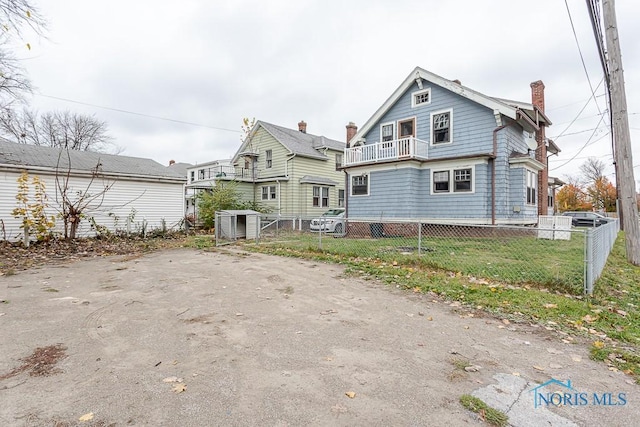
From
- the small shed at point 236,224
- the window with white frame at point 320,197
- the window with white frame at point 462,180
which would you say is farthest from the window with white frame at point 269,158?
the window with white frame at point 462,180

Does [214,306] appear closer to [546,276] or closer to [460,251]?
[546,276]

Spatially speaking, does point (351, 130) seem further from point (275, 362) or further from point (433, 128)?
point (275, 362)

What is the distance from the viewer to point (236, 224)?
1384cm

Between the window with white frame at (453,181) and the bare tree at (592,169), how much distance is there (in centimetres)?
5948

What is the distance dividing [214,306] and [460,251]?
24.9 feet

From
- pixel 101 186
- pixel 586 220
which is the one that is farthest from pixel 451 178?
pixel 586 220

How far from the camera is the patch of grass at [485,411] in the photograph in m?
2.22

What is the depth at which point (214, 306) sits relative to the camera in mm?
4902

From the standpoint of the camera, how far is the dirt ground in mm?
2299

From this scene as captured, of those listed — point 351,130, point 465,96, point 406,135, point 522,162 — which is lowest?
point 522,162

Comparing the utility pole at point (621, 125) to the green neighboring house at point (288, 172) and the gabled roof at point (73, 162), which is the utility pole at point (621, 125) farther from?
the gabled roof at point (73, 162)

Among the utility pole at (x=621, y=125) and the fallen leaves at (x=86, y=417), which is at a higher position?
the utility pole at (x=621, y=125)

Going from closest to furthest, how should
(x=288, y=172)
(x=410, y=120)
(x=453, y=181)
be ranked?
(x=453, y=181) < (x=410, y=120) < (x=288, y=172)

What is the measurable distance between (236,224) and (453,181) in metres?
10.0
